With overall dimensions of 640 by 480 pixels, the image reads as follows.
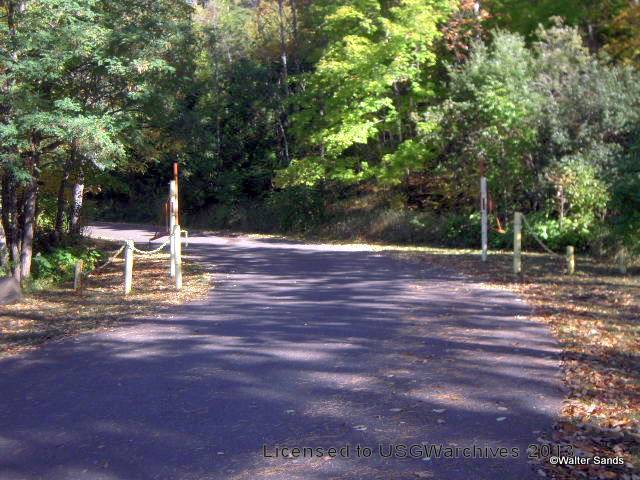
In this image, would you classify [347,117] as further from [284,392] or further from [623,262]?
[284,392]

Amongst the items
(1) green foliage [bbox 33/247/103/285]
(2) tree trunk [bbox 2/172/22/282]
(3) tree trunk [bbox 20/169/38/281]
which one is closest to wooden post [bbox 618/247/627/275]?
(1) green foliage [bbox 33/247/103/285]

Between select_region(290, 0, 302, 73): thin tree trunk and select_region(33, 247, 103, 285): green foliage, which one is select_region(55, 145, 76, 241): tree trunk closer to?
select_region(33, 247, 103, 285): green foliage

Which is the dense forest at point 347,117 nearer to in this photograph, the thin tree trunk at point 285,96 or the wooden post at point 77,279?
the thin tree trunk at point 285,96

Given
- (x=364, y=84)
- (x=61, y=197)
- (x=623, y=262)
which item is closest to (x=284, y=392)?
(x=623, y=262)

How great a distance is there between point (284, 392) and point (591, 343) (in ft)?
14.5

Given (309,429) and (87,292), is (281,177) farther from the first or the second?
(309,429)

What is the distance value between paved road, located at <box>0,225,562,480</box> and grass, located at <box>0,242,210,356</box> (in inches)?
32.7

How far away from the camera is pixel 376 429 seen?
638cm

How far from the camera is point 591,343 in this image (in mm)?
9812

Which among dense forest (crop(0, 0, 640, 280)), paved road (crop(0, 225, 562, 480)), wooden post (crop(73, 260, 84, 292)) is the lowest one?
paved road (crop(0, 225, 562, 480))

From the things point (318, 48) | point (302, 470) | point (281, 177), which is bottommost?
point (302, 470)

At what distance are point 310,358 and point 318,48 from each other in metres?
29.1

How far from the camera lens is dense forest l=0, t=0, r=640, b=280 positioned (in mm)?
16406

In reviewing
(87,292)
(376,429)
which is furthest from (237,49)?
(376,429)
